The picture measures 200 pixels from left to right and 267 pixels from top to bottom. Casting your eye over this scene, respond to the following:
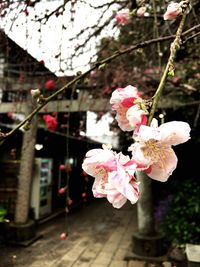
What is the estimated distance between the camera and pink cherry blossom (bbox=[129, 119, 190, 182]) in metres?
0.81

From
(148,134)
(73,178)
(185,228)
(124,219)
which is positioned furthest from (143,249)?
(73,178)

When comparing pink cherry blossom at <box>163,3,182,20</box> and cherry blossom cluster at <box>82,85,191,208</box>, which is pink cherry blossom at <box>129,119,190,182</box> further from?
pink cherry blossom at <box>163,3,182,20</box>

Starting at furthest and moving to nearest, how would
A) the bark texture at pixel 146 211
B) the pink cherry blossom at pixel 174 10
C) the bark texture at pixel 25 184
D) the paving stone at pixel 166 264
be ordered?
the bark texture at pixel 25 184
the bark texture at pixel 146 211
the paving stone at pixel 166 264
the pink cherry blossom at pixel 174 10

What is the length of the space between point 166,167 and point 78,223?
727cm

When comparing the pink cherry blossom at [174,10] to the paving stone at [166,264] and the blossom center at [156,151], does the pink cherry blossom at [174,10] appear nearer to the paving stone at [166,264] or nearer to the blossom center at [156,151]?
the blossom center at [156,151]

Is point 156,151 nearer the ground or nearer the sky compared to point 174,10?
nearer the ground

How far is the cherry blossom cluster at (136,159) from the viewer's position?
800 mm

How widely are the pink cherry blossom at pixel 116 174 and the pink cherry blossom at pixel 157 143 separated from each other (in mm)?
33

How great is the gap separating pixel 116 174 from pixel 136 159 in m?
0.06

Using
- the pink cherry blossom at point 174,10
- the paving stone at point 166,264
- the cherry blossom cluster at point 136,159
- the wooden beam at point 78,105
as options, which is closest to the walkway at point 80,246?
the paving stone at point 166,264

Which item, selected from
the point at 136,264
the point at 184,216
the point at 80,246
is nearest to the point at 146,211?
the point at 184,216

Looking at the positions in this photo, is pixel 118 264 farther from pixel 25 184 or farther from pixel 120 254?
pixel 25 184

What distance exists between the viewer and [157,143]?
83cm

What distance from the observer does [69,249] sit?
221 inches
